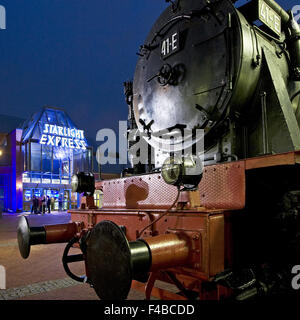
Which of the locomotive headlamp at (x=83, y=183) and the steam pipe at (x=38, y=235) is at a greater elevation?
the locomotive headlamp at (x=83, y=183)

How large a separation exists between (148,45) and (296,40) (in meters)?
1.83

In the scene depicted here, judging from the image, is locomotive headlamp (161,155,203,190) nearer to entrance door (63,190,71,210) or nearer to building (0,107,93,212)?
building (0,107,93,212)

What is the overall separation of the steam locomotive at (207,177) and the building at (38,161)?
75.3 feet

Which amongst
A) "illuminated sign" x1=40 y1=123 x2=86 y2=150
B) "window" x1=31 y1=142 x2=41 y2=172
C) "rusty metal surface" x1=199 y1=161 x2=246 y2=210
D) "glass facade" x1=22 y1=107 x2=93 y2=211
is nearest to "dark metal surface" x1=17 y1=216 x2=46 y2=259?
"rusty metal surface" x1=199 y1=161 x2=246 y2=210

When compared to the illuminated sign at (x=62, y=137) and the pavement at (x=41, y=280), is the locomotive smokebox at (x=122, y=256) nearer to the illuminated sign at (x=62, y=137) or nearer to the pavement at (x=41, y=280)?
the pavement at (x=41, y=280)

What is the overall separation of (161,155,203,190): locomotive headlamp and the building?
24127 millimetres

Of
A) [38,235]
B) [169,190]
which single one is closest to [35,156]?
[38,235]

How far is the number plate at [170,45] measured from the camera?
3541 mm

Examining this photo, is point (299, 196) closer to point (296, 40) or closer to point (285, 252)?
point (285, 252)

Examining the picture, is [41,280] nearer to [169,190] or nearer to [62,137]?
[169,190]


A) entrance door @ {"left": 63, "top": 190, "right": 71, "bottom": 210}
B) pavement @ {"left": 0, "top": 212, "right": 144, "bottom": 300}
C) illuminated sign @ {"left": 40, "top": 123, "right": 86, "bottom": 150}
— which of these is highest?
illuminated sign @ {"left": 40, "top": 123, "right": 86, "bottom": 150}

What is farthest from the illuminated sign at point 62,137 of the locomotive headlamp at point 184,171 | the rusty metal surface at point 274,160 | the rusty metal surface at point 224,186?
the rusty metal surface at point 274,160

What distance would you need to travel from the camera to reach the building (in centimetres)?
2600
